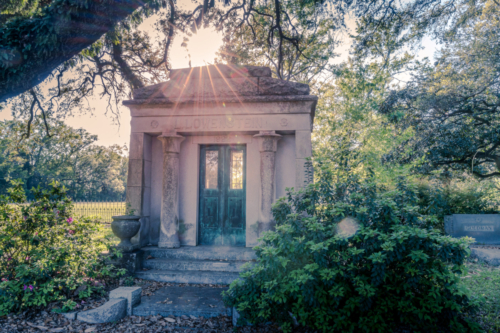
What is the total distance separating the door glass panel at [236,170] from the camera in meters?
6.94

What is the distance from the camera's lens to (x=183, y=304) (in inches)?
170

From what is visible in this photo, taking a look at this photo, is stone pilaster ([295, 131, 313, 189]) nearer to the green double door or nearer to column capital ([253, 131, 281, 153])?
column capital ([253, 131, 281, 153])

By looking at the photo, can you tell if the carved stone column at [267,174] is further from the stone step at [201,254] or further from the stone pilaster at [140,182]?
the stone pilaster at [140,182]

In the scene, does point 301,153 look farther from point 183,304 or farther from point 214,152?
point 183,304

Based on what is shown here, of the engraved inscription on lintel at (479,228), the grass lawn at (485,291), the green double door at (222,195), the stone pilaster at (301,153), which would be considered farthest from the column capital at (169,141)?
the engraved inscription on lintel at (479,228)

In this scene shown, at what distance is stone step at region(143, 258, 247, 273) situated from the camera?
18.4ft

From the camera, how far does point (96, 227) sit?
5.09 metres

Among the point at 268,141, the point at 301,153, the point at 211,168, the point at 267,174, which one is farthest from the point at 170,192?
the point at 301,153

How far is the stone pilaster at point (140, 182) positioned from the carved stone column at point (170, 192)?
479 millimetres

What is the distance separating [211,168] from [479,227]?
28.9 ft

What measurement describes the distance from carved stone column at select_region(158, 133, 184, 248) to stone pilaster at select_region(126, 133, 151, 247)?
18.8 inches

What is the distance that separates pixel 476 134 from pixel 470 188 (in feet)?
6.70

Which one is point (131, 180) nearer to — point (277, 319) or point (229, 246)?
point (229, 246)

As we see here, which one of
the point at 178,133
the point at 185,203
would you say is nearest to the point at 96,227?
the point at 185,203
